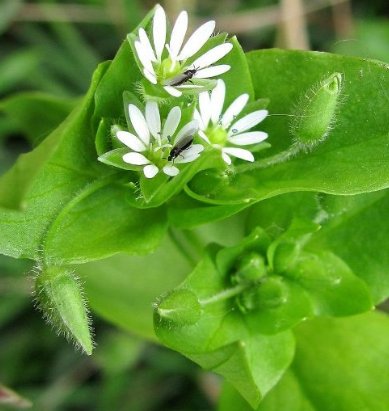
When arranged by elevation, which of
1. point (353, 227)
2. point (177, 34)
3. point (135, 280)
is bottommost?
point (135, 280)

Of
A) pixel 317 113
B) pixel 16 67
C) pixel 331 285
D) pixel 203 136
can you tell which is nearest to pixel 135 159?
pixel 203 136

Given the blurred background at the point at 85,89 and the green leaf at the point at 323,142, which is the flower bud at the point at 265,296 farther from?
the blurred background at the point at 85,89

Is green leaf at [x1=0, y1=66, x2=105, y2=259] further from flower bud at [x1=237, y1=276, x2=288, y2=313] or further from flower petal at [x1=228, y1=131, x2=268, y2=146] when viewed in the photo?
flower bud at [x1=237, y1=276, x2=288, y2=313]

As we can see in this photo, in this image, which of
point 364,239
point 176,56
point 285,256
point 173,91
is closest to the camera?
point 173,91

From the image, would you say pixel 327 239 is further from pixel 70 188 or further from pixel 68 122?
pixel 68 122

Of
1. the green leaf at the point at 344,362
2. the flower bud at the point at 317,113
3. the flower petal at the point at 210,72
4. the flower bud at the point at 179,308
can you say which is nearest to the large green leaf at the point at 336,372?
the green leaf at the point at 344,362

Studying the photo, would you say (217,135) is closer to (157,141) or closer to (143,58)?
(157,141)

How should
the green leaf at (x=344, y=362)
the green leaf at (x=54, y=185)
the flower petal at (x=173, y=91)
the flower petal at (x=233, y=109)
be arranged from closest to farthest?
the flower petal at (x=173, y=91) < the green leaf at (x=54, y=185) < the flower petal at (x=233, y=109) < the green leaf at (x=344, y=362)

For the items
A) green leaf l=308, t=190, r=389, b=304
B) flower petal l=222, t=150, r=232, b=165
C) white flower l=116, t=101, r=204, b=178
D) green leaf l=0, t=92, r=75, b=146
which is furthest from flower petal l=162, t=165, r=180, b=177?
green leaf l=0, t=92, r=75, b=146
